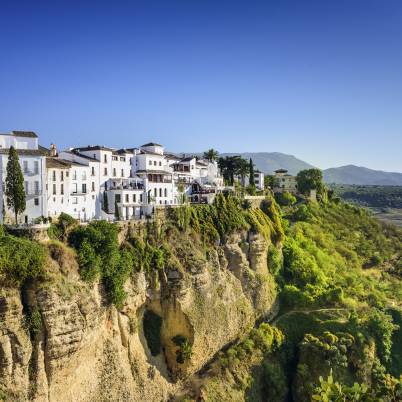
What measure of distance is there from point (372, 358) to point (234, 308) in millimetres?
16090

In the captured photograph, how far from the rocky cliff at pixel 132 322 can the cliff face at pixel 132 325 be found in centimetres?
7

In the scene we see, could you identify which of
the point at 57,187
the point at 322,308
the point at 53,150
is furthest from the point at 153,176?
the point at 322,308

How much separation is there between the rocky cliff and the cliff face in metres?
0.07

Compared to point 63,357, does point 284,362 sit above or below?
below

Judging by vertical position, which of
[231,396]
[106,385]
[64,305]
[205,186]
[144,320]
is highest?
[205,186]

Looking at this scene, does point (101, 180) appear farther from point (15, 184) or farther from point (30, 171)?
point (15, 184)

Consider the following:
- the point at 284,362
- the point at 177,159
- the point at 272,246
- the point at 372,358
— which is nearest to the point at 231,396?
the point at 284,362

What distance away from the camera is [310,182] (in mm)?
91750

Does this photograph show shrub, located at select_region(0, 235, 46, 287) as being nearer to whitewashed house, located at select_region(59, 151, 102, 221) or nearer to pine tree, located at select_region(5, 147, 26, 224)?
pine tree, located at select_region(5, 147, 26, 224)

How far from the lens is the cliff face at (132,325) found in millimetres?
Answer: 30625

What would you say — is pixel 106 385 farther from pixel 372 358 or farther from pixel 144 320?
pixel 372 358

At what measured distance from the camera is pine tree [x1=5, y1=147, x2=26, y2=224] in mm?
35094

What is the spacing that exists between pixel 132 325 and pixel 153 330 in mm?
3102

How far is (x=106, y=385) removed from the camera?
35.1 m
